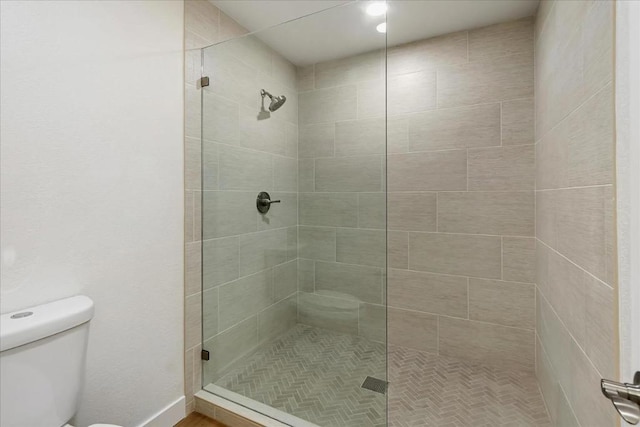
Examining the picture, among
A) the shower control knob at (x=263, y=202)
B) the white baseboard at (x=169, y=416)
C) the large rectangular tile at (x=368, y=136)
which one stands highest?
the large rectangular tile at (x=368, y=136)

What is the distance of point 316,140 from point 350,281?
2.32 feet

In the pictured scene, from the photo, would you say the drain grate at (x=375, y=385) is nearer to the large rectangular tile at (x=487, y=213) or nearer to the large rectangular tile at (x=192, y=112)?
the large rectangular tile at (x=487, y=213)

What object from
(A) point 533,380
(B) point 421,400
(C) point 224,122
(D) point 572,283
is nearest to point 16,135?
(C) point 224,122

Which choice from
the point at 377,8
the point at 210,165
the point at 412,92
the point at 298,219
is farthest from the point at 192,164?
the point at 412,92

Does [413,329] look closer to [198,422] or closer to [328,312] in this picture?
[328,312]

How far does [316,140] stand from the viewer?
1.47m

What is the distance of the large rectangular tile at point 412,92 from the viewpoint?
2.06 meters

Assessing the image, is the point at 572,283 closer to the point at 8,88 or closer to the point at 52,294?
the point at 52,294

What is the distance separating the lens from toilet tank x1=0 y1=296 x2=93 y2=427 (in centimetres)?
83

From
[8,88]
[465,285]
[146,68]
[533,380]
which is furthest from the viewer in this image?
[465,285]

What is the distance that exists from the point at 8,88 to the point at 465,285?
2404mm

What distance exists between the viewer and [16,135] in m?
0.96

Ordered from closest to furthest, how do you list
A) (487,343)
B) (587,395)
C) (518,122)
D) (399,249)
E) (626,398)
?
(626,398)
(587,395)
(518,122)
(487,343)
(399,249)

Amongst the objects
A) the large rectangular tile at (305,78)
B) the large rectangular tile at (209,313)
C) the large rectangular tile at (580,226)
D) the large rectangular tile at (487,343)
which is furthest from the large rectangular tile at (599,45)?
the large rectangular tile at (209,313)
